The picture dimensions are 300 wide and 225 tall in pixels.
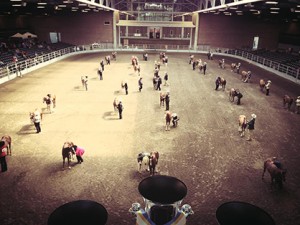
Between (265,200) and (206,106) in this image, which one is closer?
(265,200)

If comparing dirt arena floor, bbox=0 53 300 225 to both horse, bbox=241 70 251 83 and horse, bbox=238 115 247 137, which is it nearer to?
horse, bbox=238 115 247 137

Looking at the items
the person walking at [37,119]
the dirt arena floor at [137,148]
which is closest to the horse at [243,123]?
the dirt arena floor at [137,148]

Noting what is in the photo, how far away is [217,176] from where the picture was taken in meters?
9.95

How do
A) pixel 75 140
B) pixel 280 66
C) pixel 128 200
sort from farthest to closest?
pixel 280 66, pixel 75 140, pixel 128 200

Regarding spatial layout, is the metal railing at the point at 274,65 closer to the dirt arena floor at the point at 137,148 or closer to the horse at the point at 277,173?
the dirt arena floor at the point at 137,148

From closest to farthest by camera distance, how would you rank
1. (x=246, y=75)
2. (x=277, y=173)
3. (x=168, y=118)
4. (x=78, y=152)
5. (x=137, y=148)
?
(x=277, y=173), (x=78, y=152), (x=137, y=148), (x=168, y=118), (x=246, y=75)

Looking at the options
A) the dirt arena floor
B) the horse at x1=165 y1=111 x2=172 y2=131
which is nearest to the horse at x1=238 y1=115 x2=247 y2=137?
the dirt arena floor

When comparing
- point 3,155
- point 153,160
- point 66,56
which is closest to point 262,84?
point 153,160

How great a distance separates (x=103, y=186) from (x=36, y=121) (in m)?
5.98

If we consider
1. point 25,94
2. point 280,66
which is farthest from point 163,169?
point 280,66

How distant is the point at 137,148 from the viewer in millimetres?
12031

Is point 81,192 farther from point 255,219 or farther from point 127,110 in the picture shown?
point 127,110

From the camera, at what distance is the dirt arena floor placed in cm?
846

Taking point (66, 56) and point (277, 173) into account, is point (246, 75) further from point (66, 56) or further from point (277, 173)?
point (66, 56)
